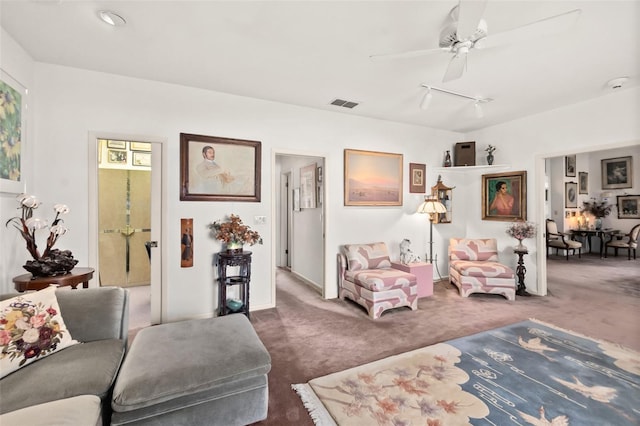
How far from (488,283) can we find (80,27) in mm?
5507

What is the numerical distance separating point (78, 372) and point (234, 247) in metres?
1.96

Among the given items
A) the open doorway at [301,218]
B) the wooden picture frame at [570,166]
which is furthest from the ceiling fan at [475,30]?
the wooden picture frame at [570,166]

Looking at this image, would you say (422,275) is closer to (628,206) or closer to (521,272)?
(521,272)

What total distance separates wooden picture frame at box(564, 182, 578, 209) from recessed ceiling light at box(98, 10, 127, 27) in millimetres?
10474

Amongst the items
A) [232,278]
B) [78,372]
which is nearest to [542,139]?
[232,278]

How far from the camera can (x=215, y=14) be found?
212 cm

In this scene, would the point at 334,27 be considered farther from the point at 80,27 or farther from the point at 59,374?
the point at 59,374

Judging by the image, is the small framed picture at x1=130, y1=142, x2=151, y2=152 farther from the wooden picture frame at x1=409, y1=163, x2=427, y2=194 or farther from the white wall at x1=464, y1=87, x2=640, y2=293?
the white wall at x1=464, y1=87, x2=640, y2=293

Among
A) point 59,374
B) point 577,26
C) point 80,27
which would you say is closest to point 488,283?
point 577,26

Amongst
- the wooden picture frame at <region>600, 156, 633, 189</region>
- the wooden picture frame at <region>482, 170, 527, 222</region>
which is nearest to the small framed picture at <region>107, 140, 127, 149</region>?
the wooden picture frame at <region>482, 170, 527, 222</region>

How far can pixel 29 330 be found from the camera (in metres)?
1.57

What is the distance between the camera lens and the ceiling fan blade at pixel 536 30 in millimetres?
1734

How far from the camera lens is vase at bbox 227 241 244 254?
131 inches

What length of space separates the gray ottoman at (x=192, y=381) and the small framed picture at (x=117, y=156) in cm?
404
